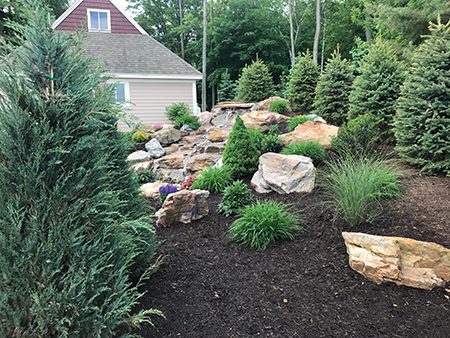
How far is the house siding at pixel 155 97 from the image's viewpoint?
14.0m

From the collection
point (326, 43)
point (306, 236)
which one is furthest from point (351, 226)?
point (326, 43)

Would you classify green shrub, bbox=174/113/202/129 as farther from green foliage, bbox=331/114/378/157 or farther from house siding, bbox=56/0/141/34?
green foliage, bbox=331/114/378/157

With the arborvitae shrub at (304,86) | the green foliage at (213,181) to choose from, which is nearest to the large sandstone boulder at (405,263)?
the green foliage at (213,181)

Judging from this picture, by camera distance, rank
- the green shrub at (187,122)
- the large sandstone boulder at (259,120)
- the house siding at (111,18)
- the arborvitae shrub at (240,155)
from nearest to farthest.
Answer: the arborvitae shrub at (240,155) < the large sandstone boulder at (259,120) < the green shrub at (187,122) < the house siding at (111,18)

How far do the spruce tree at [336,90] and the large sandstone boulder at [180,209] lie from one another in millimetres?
6528

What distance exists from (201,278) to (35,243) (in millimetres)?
1822

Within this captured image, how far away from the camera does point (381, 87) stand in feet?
22.2

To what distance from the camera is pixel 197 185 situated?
608 centimetres

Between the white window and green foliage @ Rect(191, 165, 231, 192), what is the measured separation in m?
13.5

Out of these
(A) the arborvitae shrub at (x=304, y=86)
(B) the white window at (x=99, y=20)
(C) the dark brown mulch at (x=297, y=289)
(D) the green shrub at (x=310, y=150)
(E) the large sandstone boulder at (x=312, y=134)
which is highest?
(B) the white window at (x=99, y=20)

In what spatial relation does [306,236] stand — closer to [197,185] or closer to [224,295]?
[224,295]

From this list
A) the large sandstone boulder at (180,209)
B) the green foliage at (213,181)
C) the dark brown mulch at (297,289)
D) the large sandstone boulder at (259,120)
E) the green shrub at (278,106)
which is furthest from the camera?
the green shrub at (278,106)

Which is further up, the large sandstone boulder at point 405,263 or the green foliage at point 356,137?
the green foliage at point 356,137

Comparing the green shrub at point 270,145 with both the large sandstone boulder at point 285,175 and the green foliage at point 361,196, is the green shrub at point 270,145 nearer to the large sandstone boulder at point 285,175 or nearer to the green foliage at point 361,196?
the large sandstone boulder at point 285,175
